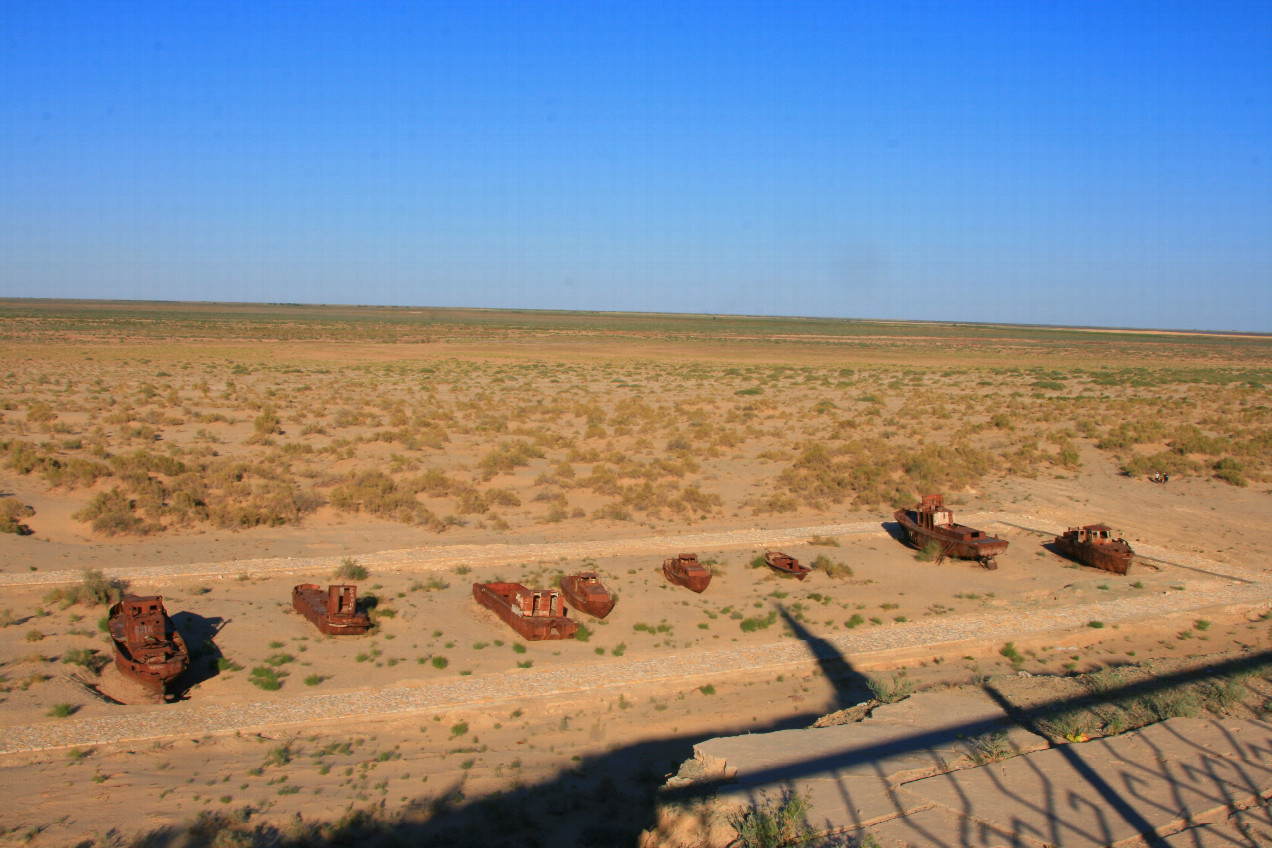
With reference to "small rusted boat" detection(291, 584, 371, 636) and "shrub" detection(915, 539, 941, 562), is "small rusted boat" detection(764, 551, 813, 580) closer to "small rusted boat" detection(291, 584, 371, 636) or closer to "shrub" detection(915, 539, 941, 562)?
"shrub" detection(915, 539, 941, 562)

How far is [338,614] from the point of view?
1277 cm

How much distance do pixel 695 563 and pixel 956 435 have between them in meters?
20.9

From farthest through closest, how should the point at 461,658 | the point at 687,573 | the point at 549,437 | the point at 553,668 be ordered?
the point at 549,437, the point at 687,573, the point at 461,658, the point at 553,668

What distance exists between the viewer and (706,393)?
46.0 metres

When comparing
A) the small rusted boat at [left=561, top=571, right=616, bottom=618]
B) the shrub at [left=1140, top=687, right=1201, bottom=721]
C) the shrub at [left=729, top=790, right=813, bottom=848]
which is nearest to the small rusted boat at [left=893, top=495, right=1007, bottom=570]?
the small rusted boat at [left=561, top=571, right=616, bottom=618]

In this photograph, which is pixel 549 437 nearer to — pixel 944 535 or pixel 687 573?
pixel 687 573

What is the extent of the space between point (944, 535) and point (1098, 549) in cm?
313

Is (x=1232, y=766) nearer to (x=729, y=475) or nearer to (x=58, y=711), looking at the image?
(x=58, y=711)

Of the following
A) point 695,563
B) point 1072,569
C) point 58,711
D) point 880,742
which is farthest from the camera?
point 1072,569

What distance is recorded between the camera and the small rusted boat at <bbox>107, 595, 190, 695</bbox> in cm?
1023

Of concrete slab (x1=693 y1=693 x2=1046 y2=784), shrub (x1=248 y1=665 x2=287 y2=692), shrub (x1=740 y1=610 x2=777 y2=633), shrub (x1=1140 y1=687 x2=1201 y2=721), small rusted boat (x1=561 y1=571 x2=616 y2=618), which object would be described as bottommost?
shrub (x1=740 y1=610 x2=777 y2=633)

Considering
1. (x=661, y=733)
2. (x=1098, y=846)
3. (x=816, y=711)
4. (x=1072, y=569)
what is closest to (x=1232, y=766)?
(x=1098, y=846)

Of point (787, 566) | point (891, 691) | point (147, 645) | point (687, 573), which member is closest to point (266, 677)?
point (147, 645)

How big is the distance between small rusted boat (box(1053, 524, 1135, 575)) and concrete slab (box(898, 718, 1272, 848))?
33.2 feet
